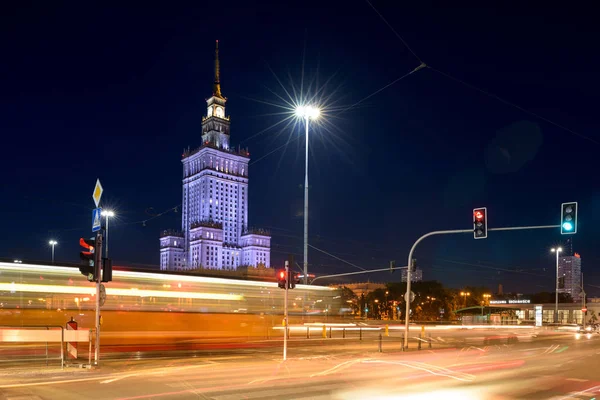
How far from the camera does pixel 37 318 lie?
853 inches

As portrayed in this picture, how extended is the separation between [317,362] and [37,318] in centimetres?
1136

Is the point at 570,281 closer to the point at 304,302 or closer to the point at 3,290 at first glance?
the point at 304,302

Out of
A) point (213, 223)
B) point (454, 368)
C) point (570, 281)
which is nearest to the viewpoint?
point (454, 368)

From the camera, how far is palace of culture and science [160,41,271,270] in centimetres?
17075

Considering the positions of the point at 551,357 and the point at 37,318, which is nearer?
the point at 37,318

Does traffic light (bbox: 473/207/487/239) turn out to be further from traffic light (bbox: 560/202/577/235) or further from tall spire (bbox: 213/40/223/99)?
tall spire (bbox: 213/40/223/99)

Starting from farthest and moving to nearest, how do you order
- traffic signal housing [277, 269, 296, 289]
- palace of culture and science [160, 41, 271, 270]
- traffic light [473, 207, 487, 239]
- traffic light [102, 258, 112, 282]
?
palace of culture and science [160, 41, 271, 270]
traffic light [473, 207, 487, 239]
traffic signal housing [277, 269, 296, 289]
traffic light [102, 258, 112, 282]

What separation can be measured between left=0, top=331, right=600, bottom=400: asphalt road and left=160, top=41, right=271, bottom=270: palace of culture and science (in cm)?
15148

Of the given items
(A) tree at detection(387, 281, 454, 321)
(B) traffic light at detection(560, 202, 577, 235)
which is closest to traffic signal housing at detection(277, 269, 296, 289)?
(B) traffic light at detection(560, 202, 577, 235)

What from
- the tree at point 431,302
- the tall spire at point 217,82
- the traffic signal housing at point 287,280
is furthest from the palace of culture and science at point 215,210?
the traffic signal housing at point 287,280

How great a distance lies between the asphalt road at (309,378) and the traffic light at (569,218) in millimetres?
4918

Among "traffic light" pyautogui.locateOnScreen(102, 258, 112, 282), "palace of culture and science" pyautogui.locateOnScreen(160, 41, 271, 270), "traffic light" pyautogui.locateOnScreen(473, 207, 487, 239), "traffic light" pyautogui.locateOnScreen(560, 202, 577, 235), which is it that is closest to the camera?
"traffic light" pyautogui.locateOnScreen(102, 258, 112, 282)

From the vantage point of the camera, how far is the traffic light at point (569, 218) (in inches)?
794

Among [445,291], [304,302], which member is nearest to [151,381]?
[304,302]
